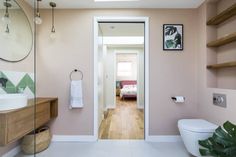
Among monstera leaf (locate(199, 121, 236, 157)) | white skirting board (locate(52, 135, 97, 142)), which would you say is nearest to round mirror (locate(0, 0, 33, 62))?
white skirting board (locate(52, 135, 97, 142))

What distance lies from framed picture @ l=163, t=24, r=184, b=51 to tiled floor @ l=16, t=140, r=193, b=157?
5.18 ft

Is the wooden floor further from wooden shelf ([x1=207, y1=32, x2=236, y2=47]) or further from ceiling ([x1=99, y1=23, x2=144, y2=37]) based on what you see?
ceiling ([x1=99, y1=23, x2=144, y2=37])

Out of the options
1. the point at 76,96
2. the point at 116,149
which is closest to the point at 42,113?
the point at 76,96

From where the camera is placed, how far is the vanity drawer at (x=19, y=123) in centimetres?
164

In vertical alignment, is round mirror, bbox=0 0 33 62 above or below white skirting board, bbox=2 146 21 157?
above

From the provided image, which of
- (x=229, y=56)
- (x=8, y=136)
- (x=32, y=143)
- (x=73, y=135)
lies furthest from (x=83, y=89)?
(x=229, y=56)

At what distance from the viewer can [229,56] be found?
2266 mm

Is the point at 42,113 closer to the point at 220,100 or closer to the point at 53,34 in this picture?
the point at 53,34

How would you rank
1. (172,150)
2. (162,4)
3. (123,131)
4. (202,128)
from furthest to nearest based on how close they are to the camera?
(123,131) → (162,4) → (172,150) → (202,128)

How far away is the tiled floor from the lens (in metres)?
2.36

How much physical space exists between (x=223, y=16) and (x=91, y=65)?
1.99 meters

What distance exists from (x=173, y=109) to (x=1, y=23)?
269 cm

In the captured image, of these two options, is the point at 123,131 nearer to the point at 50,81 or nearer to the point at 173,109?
the point at 173,109

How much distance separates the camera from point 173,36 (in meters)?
2.79
